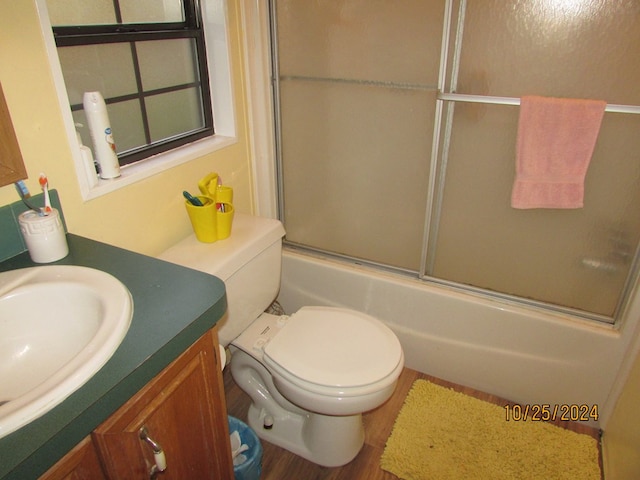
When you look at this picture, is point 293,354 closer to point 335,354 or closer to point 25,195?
point 335,354

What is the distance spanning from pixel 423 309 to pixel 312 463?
2.29ft

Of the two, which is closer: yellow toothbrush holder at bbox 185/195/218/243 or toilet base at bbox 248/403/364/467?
yellow toothbrush holder at bbox 185/195/218/243

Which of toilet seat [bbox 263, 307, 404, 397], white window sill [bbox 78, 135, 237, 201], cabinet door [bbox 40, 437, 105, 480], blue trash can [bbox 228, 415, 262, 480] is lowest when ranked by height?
blue trash can [bbox 228, 415, 262, 480]

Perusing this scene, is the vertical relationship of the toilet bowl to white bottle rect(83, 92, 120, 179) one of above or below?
below

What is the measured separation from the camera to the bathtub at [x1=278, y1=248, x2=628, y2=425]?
63.1 inches

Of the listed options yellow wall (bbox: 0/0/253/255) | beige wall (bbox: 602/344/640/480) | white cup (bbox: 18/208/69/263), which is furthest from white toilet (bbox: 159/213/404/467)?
beige wall (bbox: 602/344/640/480)

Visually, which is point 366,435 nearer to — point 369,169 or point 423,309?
point 423,309

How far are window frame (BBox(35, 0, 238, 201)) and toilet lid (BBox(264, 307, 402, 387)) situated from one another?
0.65 m

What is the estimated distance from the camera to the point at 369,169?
1.74 meters

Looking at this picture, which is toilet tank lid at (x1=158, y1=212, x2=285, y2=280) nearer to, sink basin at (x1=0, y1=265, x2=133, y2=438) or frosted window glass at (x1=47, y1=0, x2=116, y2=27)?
sink basin at (x1=0, y1=265, x2=133, y2=438)
